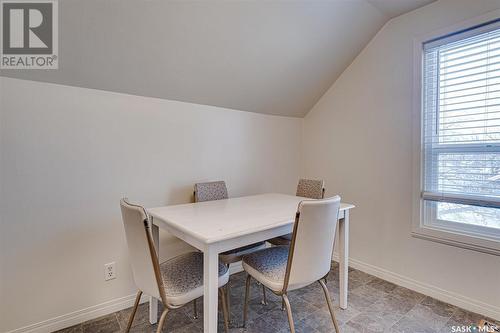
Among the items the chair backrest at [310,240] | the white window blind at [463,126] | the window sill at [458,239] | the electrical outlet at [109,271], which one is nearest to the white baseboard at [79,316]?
the electrical outlet at [109,271]

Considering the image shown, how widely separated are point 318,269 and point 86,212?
1.59 m

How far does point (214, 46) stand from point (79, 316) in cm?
216

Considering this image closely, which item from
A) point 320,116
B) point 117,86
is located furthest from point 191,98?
point 320,116

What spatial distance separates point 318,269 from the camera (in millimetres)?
1326

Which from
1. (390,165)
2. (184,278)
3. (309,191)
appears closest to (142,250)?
(184,278)

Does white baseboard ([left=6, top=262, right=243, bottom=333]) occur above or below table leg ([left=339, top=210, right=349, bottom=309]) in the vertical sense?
below

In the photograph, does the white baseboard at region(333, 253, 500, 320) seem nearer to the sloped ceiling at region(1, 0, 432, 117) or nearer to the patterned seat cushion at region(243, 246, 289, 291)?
the patterned seat cushion at region(243, 246, 289, 291)

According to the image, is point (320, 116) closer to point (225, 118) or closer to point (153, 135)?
point (225, 118)

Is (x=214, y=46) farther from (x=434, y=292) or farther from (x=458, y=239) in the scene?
(x=434, y=292)

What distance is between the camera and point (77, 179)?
1658 mm

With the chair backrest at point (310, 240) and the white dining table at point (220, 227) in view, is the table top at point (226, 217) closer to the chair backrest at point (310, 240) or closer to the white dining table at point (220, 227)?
the white dining table at point (220, 227)

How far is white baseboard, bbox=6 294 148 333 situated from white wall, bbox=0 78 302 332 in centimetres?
2

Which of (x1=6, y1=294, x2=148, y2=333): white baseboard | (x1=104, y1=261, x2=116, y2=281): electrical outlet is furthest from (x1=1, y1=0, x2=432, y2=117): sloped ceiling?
(x1=6, y1=294, x2=148, y2=333): white baseboard

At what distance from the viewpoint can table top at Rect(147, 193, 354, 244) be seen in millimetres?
1203
